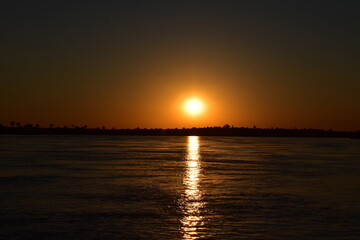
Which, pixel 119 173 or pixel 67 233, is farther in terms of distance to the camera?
pixel 119 173

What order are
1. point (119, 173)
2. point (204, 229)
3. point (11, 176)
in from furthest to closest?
point (119, 173), point (11, 176), point (204, 229)

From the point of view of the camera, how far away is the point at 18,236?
2041cm

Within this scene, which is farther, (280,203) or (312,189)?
(312,189)

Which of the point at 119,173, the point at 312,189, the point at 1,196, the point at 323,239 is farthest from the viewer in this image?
the point at 119,173

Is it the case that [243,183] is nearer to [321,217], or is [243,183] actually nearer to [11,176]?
[321,217]

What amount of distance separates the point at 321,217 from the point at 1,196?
65.8 feet

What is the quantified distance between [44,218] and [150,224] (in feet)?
18.3

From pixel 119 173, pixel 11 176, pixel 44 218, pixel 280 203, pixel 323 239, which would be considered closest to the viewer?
pixel 323 239

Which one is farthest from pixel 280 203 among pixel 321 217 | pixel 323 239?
pixel 323 239

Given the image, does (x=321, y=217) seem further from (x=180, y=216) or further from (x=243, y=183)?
(x=243, y=183)

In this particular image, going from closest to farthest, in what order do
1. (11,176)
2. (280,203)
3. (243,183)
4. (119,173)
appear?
(280,203), (243,183), (11,176), (119,173)

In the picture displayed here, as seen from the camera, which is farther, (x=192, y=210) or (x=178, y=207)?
(x=178, y=207)

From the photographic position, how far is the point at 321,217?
25.0 meters

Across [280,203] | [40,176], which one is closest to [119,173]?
[40,176]
